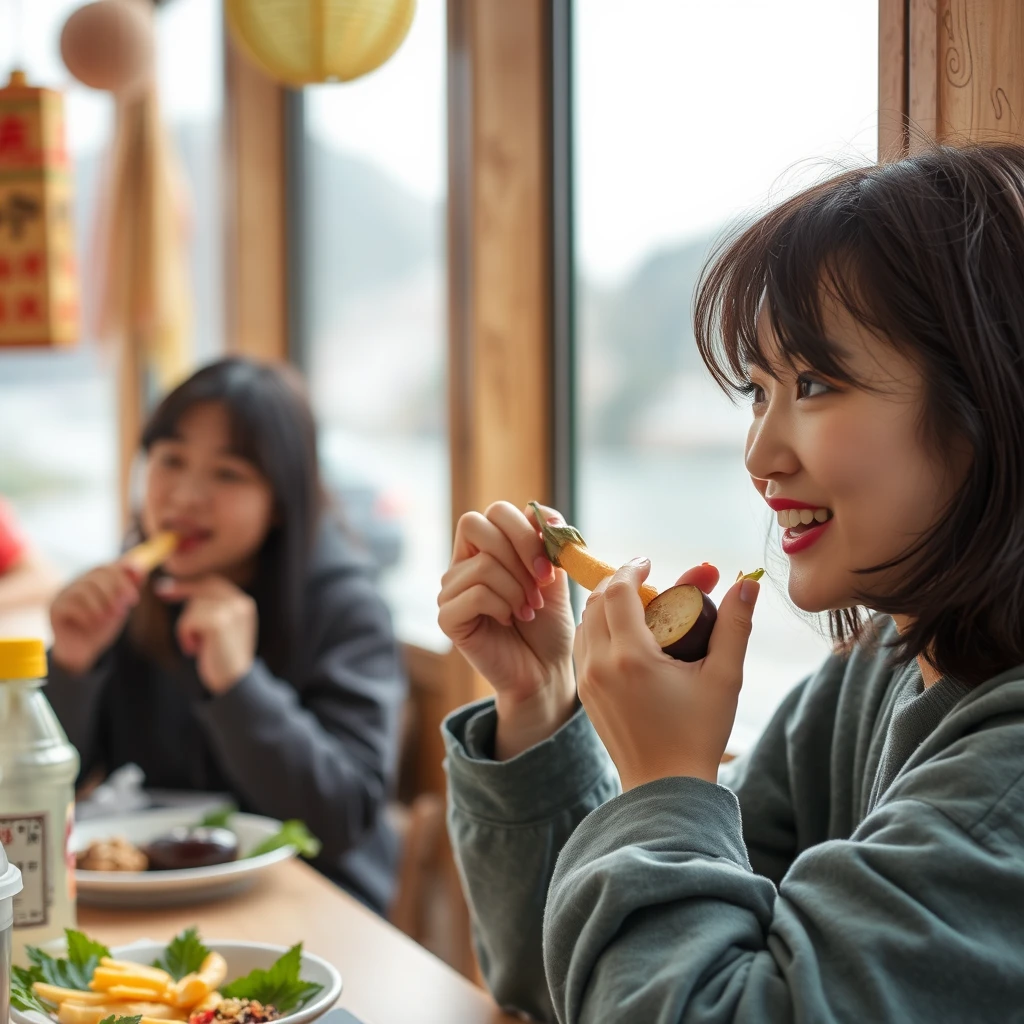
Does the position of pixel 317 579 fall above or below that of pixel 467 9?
below

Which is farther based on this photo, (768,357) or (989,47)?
(989,47)

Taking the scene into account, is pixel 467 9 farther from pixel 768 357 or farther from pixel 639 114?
pixel 768 357

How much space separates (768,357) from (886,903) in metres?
0.36

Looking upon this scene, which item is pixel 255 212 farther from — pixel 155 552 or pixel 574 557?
pixel 574 557

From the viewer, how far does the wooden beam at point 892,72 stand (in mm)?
1146

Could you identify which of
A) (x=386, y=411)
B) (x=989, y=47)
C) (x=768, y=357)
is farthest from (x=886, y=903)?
(x=386, y=411)

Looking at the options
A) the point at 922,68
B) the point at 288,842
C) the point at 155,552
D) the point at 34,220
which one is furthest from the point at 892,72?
the point at 34,220

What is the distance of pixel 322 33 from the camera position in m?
1.43

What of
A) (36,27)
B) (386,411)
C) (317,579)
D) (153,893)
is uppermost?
(36,27)

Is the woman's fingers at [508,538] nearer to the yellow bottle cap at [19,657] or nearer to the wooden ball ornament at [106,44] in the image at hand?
the yellow bottle cap at [19,657]

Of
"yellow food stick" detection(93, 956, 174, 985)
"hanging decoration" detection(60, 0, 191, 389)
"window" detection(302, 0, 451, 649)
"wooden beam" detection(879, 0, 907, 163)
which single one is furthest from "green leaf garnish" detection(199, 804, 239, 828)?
"hanging decoration" detection(60, 0, 191, 389)

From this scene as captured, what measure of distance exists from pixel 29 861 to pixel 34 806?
0.05 m

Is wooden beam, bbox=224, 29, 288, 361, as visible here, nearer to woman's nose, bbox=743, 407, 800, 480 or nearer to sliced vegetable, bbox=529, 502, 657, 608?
sliced vegetable, bbox=529, 502, 657, 608

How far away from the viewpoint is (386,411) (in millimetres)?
2932
